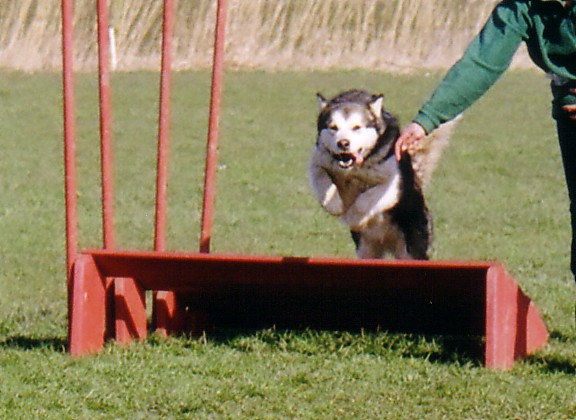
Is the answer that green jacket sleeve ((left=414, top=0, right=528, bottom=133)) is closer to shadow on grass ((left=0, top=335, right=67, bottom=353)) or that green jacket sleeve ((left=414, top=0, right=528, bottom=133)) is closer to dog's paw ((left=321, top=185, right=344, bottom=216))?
dog's paw ((left=321, top=185, right=344, bottom=216))

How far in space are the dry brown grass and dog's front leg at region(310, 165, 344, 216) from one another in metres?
15.6

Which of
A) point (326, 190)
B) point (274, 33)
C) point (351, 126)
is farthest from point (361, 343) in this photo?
point (274, 33)

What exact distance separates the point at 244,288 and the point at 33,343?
3.67 feet

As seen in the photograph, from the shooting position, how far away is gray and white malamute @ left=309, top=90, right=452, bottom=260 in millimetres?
6559

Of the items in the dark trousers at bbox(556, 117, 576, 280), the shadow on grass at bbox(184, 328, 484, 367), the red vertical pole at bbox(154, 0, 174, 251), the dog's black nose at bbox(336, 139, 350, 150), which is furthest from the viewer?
the dog's black nose at bbox(336, 139, 350, 150)

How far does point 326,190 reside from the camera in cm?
665

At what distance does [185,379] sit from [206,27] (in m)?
18.8

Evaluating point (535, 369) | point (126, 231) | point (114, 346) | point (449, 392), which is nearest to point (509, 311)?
point (535, 369)

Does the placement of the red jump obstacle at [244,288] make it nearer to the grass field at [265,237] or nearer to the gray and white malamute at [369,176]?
the grass field at [265,237]

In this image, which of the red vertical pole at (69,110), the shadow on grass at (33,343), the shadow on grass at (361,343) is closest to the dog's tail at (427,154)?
the shadow on grass at (361,343)

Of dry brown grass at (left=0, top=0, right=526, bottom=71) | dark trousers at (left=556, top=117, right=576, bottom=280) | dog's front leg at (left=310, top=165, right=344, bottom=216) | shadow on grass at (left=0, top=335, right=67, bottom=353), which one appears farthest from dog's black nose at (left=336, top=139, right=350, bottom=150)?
dry brown grass at (left=0, top=0, right=526, bottom=71)

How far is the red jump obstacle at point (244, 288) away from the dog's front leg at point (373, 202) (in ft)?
2.56

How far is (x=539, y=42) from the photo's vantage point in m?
5.05

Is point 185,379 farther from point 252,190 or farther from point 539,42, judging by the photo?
point 252,190
